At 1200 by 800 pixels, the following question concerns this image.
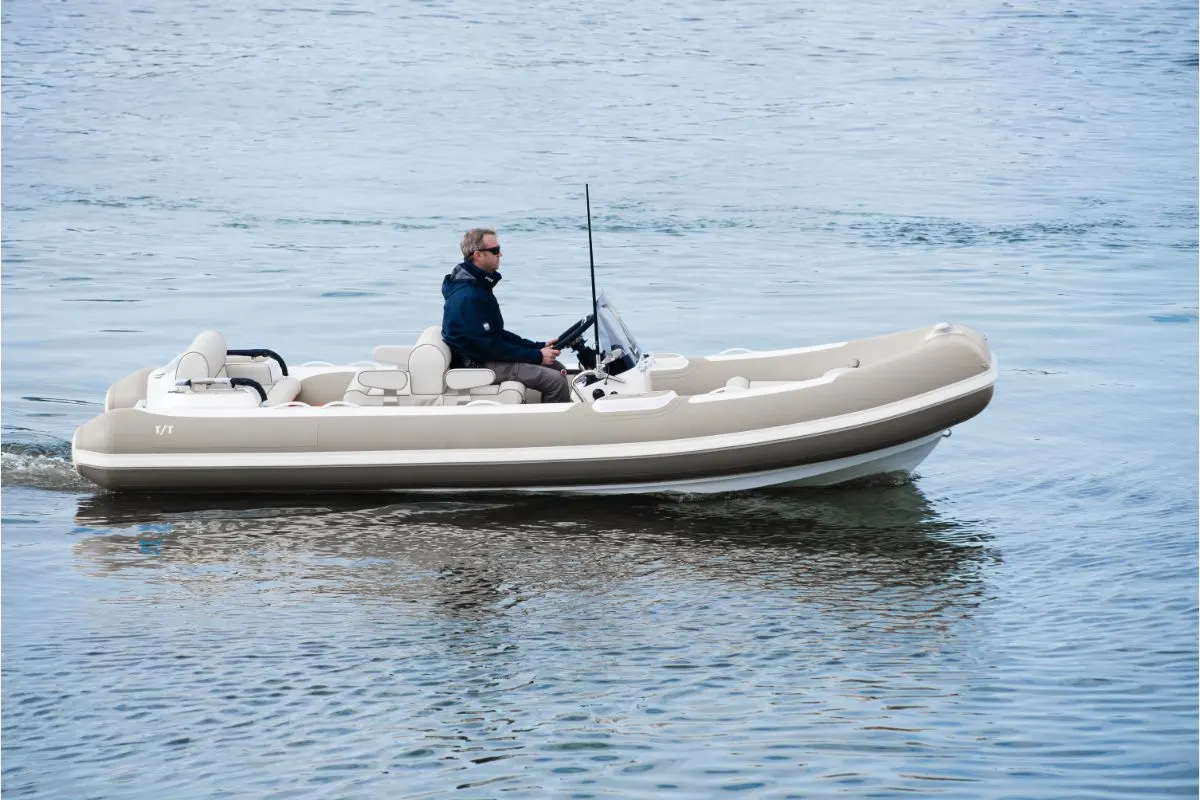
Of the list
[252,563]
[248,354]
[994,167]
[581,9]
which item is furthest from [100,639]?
[581,9]

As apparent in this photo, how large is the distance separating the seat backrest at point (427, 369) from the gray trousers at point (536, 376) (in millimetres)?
260

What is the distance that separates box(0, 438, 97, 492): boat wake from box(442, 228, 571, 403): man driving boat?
2376 mm

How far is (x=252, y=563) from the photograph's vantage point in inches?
321

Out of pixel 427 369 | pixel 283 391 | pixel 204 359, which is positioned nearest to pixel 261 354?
pixel 283 391

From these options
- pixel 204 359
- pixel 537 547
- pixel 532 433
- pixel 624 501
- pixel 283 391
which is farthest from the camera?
pixel 283 391

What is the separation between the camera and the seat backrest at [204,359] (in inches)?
362

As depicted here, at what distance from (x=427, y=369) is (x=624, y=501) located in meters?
1.32

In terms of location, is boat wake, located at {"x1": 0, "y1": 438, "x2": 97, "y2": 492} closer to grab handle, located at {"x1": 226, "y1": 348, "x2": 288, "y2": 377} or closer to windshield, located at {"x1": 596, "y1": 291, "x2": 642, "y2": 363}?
grab handle, located at {"x1": 226, "y1": 348, "x2": 288, "y2": 377}

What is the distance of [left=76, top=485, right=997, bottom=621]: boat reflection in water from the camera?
777cm

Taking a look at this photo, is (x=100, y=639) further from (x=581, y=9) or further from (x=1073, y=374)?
(x=581, y=9)

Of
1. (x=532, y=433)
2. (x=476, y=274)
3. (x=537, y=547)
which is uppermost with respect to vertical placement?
(x=476, y=274)

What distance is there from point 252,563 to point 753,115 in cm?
2186

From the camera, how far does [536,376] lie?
923 centimetres

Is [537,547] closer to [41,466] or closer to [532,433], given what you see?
[532,433]
